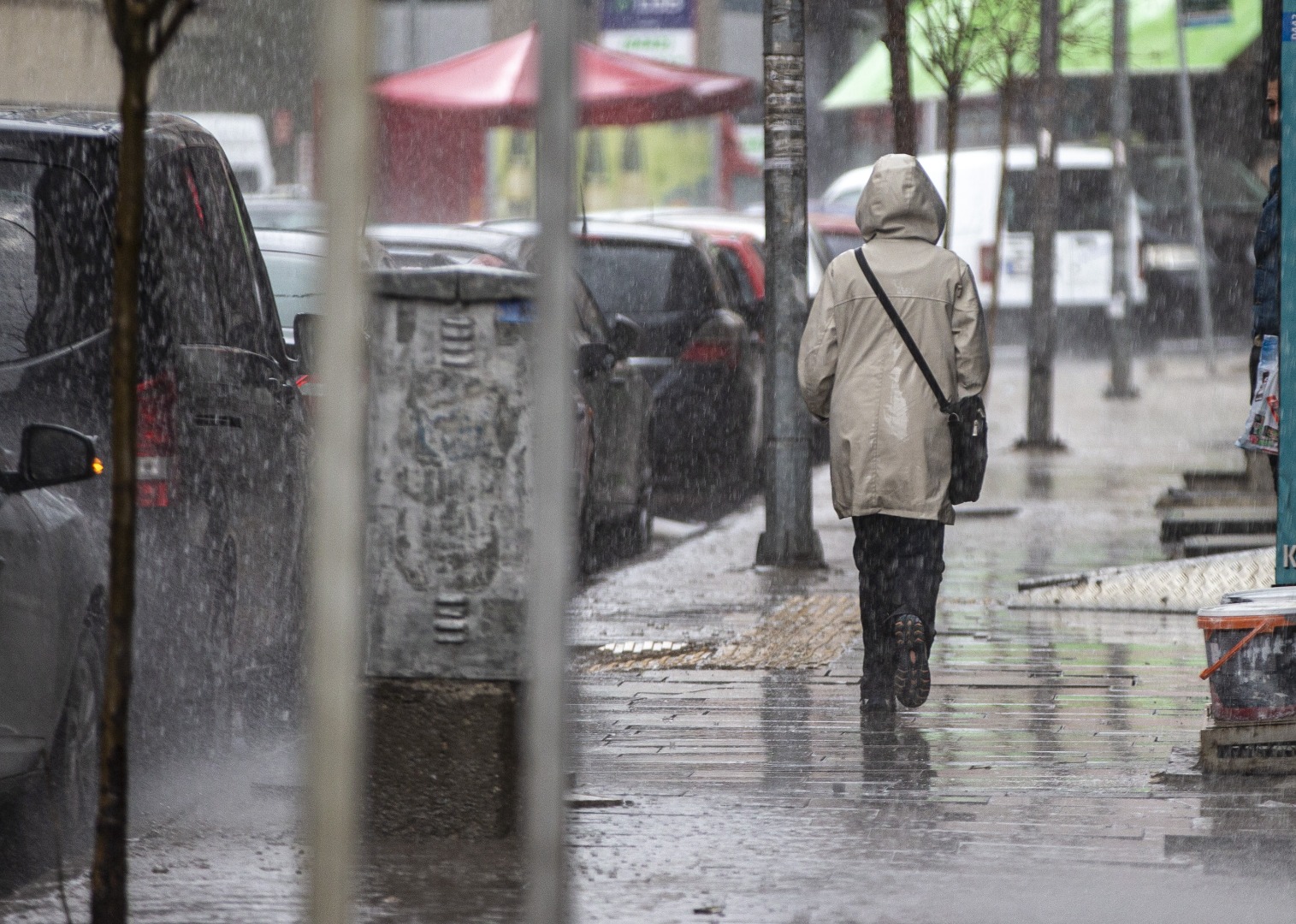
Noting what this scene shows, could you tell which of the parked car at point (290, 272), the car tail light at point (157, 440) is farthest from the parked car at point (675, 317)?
the car tail light at point (157, 440)

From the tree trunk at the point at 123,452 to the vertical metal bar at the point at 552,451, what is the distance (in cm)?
92

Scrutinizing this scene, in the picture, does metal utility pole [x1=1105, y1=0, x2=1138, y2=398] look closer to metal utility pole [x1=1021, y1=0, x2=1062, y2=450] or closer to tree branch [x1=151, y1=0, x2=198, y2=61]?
metal utility pole [x1=1021, y1=0, x2=1062, y2=450]

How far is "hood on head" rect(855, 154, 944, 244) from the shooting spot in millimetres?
7094

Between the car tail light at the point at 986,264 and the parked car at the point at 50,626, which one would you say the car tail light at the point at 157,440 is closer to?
the parked car at the point at 50,626

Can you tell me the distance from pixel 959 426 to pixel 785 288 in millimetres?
3611

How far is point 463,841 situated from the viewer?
5156 mm

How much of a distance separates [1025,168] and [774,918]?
2542 centimetres

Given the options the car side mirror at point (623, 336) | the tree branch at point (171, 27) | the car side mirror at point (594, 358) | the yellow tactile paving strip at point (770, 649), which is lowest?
the yellow tactile paving strip at point (770, 649)

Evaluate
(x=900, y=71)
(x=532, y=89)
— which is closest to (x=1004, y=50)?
(x=532, y=89)

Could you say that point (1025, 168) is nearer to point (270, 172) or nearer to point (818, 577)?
A: point (270, 172)

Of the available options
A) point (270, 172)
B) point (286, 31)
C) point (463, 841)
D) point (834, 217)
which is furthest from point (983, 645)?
point (286, 31)

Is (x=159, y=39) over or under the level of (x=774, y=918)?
over

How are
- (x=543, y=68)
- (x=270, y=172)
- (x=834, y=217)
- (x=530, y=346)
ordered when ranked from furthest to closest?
(x=270, y=172), (x=834, y=217), (x=530, y=346), (x=543, y=68)

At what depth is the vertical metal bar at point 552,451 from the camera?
2.92 meters
